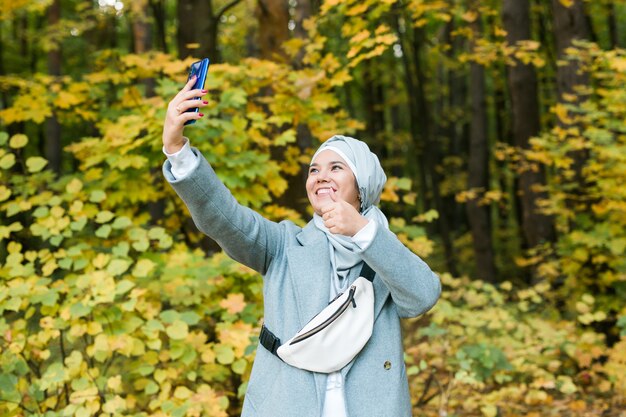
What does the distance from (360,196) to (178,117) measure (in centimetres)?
68

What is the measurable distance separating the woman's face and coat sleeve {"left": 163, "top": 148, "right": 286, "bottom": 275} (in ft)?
0.67

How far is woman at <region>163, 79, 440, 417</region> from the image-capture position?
6.15ft

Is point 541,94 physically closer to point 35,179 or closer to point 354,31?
point 354,31

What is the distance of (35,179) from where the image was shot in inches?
173

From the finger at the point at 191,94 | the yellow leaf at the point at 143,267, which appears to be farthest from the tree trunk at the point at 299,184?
the finger at the point at 191,94

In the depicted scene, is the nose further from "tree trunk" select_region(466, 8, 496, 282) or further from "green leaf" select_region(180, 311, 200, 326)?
"tree trunk" select_region(466, 8, 496, 282)

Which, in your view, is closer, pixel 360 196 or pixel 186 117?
pixel 186 117

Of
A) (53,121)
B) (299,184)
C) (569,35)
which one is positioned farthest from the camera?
(53,121)

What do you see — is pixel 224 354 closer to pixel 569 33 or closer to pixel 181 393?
pixel 181 393

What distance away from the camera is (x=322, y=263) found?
2.10m

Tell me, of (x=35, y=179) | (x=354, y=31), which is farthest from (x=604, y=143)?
(x=35, y=179)

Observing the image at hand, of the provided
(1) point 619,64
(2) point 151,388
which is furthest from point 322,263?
(1) point 619,64

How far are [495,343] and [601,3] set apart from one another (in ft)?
35.2

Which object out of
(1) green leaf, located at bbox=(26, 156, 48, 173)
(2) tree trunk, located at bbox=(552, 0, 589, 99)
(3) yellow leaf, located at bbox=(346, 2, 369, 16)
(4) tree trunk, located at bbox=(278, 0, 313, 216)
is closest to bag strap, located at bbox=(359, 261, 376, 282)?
(1) green leaf, located at bbox=(26, 156, 48, 173)
